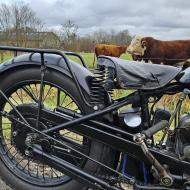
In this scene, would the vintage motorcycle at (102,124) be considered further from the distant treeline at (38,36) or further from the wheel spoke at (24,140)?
the distant treeline at (38,36)

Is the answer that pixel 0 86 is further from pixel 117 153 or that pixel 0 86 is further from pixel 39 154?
pixel 117 153

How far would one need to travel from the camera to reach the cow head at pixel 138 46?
2037 centimetres

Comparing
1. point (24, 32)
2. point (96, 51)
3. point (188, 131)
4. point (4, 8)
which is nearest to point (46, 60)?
point (188, 131)

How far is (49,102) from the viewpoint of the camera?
7.12m

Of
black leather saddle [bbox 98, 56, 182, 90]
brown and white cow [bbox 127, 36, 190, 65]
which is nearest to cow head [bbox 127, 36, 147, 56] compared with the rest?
brown and white cow [bbox 127, 36, 190, 65]

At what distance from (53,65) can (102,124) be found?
67 centimetres

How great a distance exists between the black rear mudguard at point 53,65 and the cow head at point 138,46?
1642cm

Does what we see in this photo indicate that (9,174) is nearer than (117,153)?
No

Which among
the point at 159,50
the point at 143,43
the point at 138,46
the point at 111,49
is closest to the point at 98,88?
the point at 138,46

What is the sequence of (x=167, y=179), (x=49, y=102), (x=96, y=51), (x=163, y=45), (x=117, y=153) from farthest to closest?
(x=96, y=51) < (x=163, y=45) < (x=49, y=102) < (x=117, y=153) < (x=167, y=179)

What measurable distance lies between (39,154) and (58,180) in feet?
1.10

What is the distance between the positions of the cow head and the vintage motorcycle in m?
16.5

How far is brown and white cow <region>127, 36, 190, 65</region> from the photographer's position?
2075 cm

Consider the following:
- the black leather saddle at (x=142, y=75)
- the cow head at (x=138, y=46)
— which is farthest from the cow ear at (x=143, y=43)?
the black leather saddle at (x=142, y=75)
